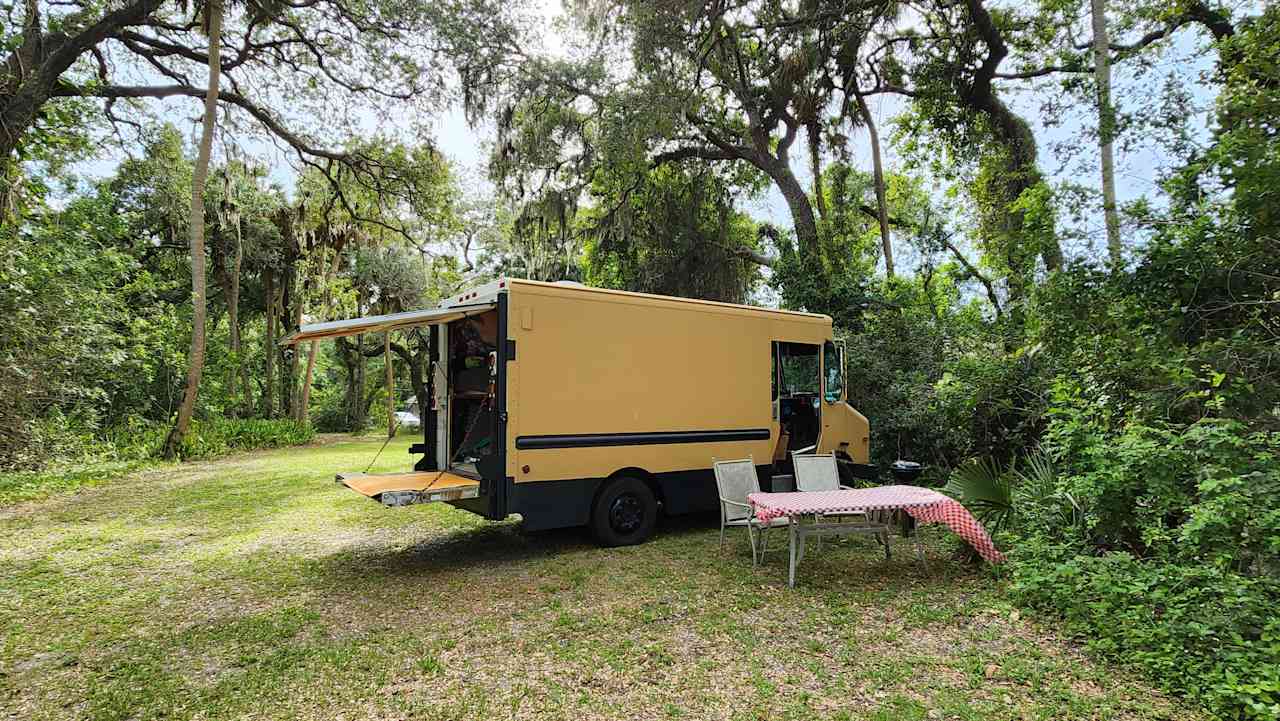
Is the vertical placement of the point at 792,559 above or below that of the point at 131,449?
below

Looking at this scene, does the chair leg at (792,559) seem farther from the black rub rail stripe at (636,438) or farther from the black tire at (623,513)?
the black rub rail stripe at (636,438)

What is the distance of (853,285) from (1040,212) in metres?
6.26

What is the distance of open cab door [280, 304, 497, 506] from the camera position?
522 cm

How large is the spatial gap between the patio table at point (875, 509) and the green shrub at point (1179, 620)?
535 mm

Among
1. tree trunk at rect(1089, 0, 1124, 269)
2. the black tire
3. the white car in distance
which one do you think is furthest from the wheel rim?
tree trunk at rect(1089, 0, 1124, 269)

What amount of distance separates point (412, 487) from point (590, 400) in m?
1.75

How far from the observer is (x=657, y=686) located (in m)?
3.32

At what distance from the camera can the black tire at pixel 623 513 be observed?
6.05 metres

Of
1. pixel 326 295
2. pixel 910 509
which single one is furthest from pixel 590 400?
pixel 326 295

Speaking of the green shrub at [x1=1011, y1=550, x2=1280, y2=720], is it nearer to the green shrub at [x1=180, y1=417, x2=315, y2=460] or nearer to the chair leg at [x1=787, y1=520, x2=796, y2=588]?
the chair leg at [x1=787, y1=520, x2=796, y2=588]

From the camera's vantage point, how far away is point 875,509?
197 inches

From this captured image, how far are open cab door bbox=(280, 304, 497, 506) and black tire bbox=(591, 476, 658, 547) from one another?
121 centimetres

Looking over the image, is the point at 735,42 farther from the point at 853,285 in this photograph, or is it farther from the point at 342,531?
the point at 342,531

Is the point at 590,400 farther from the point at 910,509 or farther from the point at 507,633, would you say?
the point at 910,509
